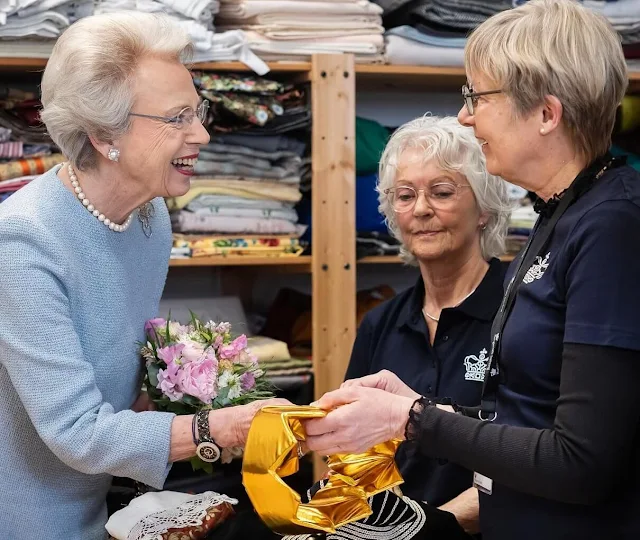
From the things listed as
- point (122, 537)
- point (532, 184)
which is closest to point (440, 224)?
point (532, 184)

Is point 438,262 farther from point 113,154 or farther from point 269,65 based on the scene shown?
point 269,65

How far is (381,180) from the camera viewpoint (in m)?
2.36

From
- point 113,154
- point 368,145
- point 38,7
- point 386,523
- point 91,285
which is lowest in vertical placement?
point 386,523

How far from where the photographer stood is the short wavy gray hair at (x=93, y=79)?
1640 mm

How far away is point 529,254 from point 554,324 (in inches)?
6.0

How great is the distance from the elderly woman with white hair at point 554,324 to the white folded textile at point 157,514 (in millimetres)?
290

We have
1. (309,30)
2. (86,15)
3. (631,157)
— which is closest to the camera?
(86,15)

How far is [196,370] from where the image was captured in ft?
5.63

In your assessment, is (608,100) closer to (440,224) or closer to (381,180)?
(440,224)

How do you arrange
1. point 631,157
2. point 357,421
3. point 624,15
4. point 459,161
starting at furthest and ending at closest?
point 631,157, point 624,15, point 459,161, point 357,421

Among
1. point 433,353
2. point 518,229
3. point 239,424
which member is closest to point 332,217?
point 518,229

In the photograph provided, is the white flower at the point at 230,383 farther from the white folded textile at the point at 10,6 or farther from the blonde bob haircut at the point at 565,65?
the white folded textile at the point at 10,6

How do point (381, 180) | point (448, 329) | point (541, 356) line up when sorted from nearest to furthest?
1. point (541, 356)
2. point (448, 329)
3. point (381, 180)

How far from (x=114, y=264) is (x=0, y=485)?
1.47 feet
